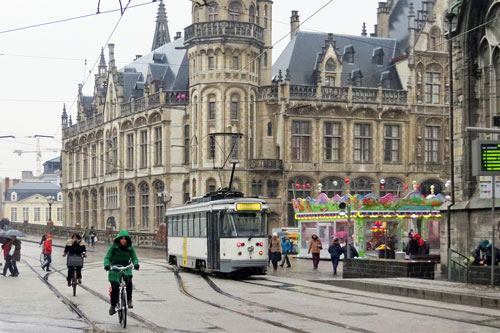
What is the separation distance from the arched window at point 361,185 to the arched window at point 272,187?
17.8 ft

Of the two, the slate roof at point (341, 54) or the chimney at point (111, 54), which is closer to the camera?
the slate roof at point (341, 54)

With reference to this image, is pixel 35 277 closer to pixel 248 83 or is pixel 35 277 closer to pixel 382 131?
pixel 248 83

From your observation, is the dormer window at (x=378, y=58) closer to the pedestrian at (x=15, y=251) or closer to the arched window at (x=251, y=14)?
the arched window at (x=251, y=14)

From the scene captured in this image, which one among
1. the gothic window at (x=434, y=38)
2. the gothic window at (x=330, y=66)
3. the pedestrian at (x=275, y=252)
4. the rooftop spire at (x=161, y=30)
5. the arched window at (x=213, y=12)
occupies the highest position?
the rooftop spire at (x=161, y=30)

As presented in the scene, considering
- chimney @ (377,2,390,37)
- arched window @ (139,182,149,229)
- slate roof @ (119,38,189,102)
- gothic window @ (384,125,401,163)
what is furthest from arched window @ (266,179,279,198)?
chimney @ (377,2,390,37)

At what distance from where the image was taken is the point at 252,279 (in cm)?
2944

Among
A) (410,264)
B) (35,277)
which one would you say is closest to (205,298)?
(410,264)

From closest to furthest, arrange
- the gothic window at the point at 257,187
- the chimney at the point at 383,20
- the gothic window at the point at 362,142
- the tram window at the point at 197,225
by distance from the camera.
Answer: the tram window at the point at 197,225 < the gothic window at the point at 257,187 < the gothic window at the point at 362,142 < the chimney at the point at 383,20

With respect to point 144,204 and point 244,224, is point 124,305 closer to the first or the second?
point 244,224

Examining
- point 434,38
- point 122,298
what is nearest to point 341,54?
point 434,38

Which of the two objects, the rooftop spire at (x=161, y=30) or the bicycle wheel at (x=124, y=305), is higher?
the rooftop spire at (x=161, y=30)

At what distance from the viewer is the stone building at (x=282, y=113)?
5956 centimetres

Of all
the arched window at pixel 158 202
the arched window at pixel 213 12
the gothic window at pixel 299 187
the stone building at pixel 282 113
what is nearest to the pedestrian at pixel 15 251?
the stone building at pixel 282 113

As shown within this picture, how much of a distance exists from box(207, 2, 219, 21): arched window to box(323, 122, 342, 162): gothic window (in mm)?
10119
